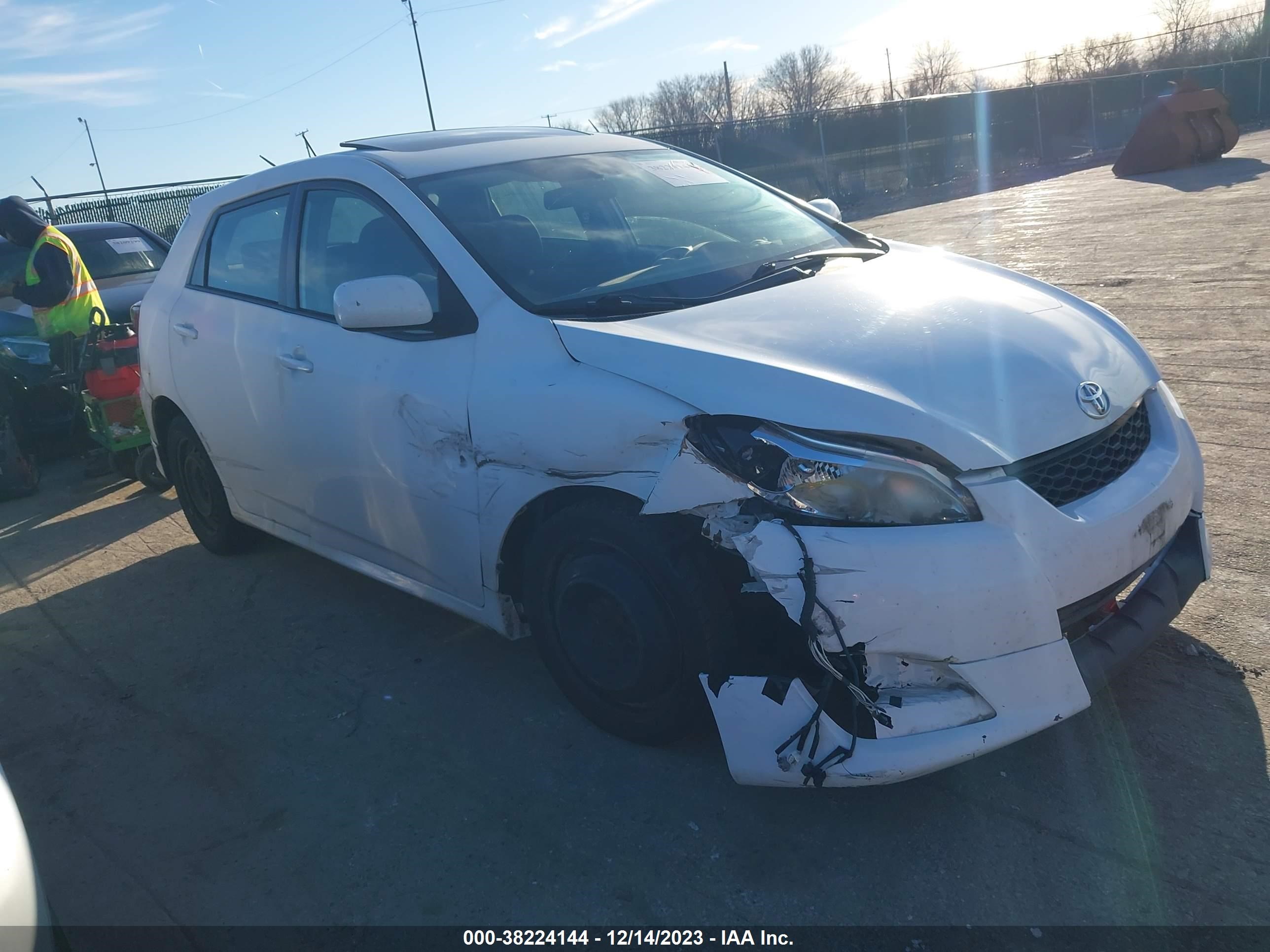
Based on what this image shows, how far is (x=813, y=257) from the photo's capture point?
3.59 m

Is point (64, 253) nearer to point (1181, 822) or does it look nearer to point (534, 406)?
point (534, 406)

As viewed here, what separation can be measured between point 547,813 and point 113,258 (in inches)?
330

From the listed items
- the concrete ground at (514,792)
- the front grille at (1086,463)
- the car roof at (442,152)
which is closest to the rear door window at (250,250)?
the car roof at (442,152)

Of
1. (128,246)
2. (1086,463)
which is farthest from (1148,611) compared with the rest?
(128,246)

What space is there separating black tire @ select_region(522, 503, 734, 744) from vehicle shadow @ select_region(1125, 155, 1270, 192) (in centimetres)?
1395

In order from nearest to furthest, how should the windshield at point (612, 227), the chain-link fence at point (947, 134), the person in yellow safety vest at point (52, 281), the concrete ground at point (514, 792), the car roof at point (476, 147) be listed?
the concrete ground at point (514, 792) < the windshield at point (612, 227) < the car roof at point (476, 147) < the person in yellow safety vest at point (52, 281) < the chain-link fence at point (947, 134)

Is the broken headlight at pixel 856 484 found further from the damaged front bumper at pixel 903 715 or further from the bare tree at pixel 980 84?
the bare tree at pixel 980 84

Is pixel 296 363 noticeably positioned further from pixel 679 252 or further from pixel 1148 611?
pixel 1148 611

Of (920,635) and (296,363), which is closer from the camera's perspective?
(920,635)

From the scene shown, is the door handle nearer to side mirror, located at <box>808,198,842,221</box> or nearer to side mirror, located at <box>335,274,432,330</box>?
side mirror, located at <box>335,274,432,330</box>

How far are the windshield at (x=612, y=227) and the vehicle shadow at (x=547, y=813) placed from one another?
1.44 m

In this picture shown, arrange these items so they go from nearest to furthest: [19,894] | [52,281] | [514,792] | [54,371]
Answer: [19,894] < [514,792] < [52,281] < [54,371]

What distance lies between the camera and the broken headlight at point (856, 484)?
2.40 m

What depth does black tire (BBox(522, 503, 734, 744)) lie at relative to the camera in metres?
2.68
